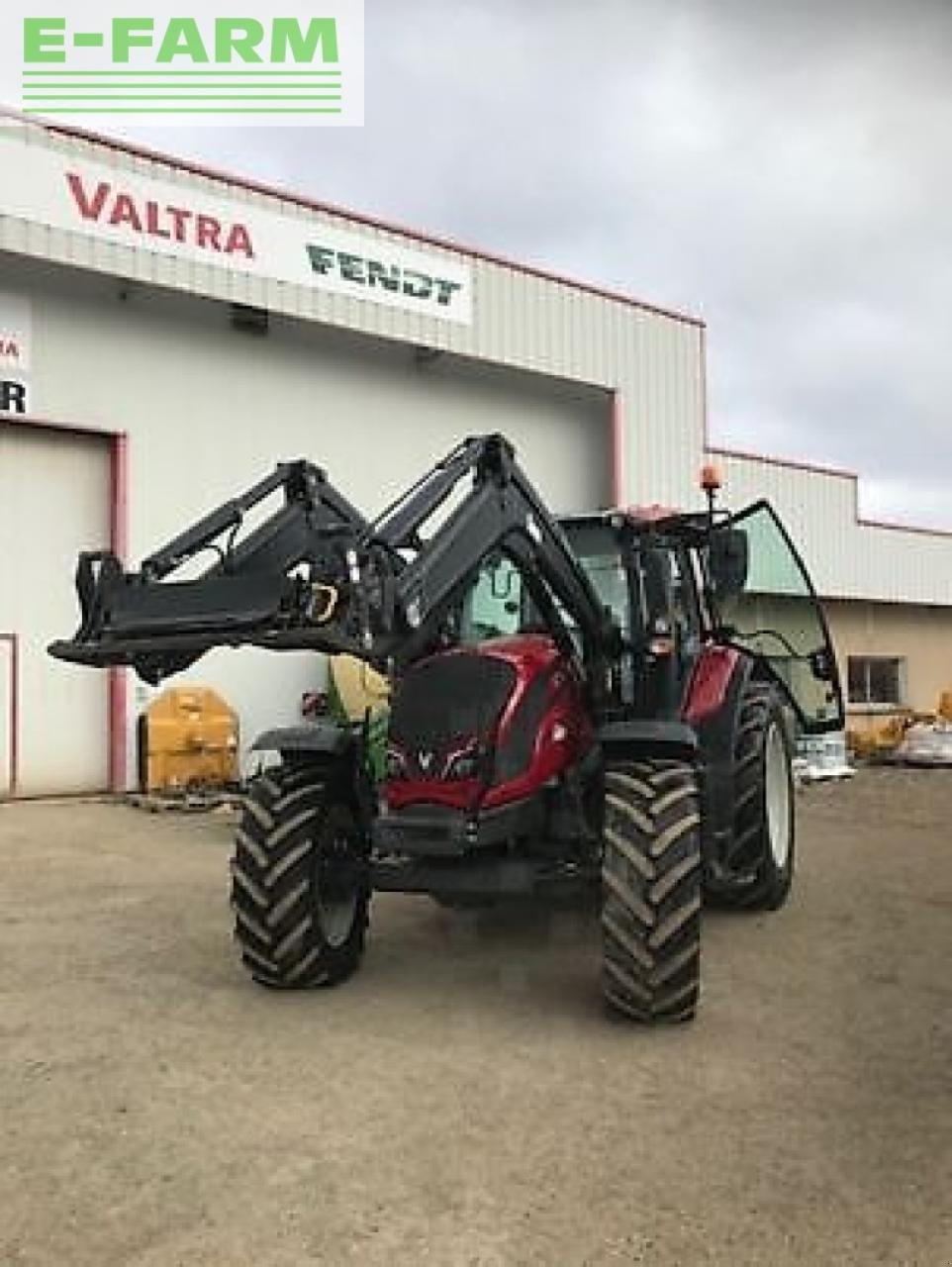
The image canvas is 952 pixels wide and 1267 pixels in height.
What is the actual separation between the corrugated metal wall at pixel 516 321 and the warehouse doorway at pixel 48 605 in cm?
199

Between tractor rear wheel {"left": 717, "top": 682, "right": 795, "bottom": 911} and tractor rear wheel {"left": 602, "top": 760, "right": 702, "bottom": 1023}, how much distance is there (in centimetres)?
187

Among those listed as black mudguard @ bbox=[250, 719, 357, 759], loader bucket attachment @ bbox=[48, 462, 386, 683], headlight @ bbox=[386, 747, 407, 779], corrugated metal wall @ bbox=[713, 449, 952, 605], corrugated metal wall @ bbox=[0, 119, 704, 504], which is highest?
corrugated metal wall @ bbox=[0, 119, 704, 504]

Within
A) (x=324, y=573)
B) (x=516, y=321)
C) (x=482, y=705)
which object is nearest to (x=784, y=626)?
(x=482, y=705)

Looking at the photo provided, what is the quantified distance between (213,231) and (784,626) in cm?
826

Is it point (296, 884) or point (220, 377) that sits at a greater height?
point (220, 377)

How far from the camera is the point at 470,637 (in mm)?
6742

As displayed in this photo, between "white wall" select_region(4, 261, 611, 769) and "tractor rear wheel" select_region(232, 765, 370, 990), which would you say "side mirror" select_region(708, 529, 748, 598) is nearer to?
"tractor rear wheel" select_region(232, 765, 370, 990)

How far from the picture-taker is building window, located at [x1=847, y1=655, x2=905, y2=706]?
79.1 feet

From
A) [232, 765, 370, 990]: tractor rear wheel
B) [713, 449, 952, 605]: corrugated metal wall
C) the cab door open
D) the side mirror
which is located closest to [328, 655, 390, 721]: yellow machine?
the cab door open

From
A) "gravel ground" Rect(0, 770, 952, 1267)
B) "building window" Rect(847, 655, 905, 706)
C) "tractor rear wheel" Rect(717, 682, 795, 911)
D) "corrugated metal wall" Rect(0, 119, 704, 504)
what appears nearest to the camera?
"gravel ground" Rect(0, 770, 952, 1267)

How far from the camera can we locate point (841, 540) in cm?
2309

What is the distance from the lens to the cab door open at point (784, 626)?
775 cm

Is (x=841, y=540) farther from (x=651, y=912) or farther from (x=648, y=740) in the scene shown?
(x=651, y=912)

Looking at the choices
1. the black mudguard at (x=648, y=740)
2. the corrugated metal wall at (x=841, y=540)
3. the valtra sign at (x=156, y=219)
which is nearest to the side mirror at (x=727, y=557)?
the black mudguard at (x=648, y=740)
